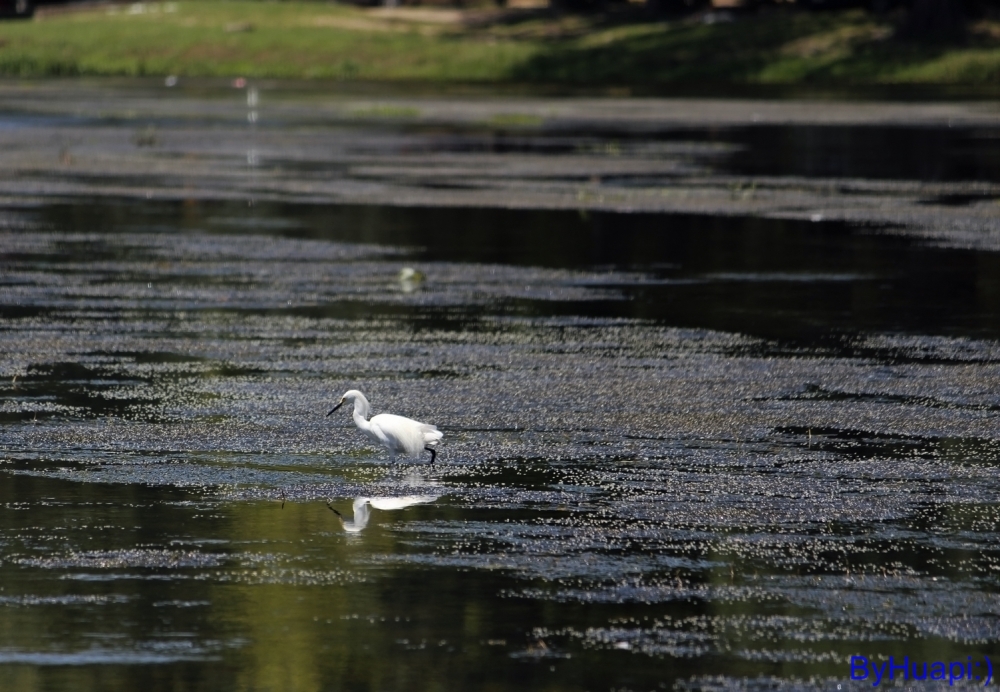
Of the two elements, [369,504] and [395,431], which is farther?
[395,431]

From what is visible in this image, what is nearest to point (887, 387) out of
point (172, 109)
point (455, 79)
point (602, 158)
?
point (602, 158)

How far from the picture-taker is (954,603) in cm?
809

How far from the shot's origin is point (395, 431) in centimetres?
1040

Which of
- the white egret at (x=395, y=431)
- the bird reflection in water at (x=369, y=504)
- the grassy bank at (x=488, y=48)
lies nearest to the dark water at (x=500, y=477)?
the bird reflection in water at (x=369, y=504)

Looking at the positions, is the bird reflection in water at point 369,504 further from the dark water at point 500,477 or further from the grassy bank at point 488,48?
the grassy bank at point 488,48

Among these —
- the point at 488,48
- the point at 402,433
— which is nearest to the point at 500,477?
the point at 402,433

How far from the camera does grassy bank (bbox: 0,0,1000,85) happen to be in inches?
2569

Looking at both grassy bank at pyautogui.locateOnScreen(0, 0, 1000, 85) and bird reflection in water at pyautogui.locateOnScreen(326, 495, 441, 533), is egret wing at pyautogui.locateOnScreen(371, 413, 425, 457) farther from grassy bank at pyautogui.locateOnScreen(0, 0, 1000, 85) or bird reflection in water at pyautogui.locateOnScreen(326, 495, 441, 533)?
grassy bank at pyautogui.locateOnScreen(0, 0, 1000, 85)

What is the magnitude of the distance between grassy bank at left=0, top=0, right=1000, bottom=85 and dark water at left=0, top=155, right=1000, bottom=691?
4773cm

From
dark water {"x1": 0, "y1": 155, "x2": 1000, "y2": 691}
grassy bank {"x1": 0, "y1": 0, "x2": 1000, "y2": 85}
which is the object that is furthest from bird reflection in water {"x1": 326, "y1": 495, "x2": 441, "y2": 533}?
grassy bank {"x1": 0, "y1": 0, "x2": 1000, "y2": 85}

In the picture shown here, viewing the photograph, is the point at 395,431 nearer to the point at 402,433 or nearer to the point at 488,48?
the point at 402,433

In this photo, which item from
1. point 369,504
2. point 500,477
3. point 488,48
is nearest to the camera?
point 369,504

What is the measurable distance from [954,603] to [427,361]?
6.33m

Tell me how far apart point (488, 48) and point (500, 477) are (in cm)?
6351
